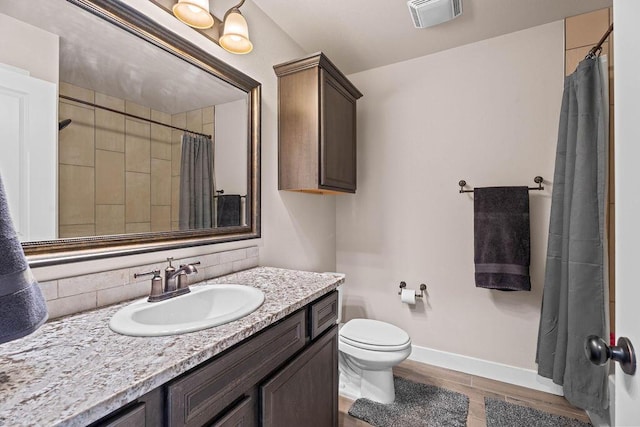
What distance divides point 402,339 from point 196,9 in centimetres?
202

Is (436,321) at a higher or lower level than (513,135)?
lower

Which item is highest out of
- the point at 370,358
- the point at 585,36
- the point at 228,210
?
the point at 585,36

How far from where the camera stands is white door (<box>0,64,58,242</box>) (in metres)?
0.85

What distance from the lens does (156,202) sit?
4.05 feet

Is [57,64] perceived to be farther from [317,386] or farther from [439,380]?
[439,380]

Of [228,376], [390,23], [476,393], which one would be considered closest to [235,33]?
[390,23]

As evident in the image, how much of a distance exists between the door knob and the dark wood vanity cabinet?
819 mm

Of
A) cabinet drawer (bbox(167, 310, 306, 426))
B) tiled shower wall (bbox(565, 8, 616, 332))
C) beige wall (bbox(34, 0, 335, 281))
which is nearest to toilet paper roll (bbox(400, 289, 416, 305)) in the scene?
beige wall (bbox(34, 0, 335, 281))

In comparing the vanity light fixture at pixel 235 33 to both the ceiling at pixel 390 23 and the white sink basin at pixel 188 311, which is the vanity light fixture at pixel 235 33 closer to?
the ceiling at pixel 390 23

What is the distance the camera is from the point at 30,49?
2.99ft

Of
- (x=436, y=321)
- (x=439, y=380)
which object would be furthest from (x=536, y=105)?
(x=439, y=380)

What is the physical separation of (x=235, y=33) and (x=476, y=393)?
2.54 m

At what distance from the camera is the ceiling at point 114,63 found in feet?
3.14

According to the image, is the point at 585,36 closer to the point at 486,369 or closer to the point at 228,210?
the point at 486,369
